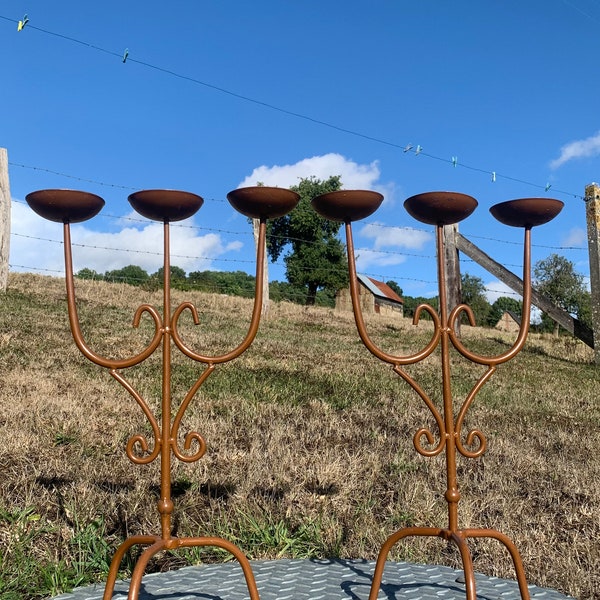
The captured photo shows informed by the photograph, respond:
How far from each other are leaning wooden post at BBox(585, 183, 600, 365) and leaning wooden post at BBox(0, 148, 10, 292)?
8.47m

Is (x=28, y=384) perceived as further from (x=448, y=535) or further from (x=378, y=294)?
(x=378, y=294)

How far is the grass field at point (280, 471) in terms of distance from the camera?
2604 millimetres

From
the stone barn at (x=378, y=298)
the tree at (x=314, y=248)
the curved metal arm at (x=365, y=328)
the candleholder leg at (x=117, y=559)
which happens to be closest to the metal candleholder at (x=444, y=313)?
the curved metal arm at (x=365, y=328)

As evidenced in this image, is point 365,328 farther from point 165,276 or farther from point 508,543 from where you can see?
point 508,543

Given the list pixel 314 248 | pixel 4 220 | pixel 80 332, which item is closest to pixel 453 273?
pixel 4 220

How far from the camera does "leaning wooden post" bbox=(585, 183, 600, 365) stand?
28.9 feet

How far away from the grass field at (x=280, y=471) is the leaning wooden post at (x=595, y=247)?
3184 millimetres

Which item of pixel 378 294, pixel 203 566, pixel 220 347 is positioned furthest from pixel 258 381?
pixel 378 294

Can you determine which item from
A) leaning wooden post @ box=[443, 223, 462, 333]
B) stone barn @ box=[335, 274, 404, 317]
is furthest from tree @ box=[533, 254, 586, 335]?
leaning wooden post @ box=[443, 223, 462, 333]

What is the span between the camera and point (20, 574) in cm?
229

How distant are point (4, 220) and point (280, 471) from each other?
729cm

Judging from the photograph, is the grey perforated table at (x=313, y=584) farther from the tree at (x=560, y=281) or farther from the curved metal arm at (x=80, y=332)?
the tree at (x=560, y=281)

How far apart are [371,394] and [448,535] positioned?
3226 millimetres

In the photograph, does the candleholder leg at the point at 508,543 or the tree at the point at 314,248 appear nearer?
the candleholder leg at the point at 508,543
